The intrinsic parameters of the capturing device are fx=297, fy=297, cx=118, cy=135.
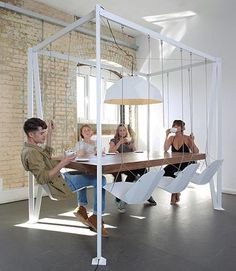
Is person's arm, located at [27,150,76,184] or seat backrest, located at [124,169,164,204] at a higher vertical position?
person's arm, located at [27,150,76,184]

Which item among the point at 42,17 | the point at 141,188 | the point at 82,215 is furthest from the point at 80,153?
the point at 42,17

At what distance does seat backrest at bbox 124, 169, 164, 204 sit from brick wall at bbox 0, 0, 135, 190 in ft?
8.32

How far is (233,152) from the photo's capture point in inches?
201

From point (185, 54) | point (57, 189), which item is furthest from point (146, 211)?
point (185, 54)

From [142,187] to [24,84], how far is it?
2901 mm

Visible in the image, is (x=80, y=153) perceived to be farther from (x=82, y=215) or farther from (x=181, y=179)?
(x=181, y=179)

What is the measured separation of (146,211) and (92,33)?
3.44m

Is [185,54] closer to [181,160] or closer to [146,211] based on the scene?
[181,160]

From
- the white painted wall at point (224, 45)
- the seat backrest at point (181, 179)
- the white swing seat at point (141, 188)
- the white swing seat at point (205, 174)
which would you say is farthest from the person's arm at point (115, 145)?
the white painted wall at point (224, 45)

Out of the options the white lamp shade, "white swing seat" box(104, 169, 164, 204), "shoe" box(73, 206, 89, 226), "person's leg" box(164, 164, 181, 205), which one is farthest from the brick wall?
"white swing seat" box(104, 169, 164, 204)

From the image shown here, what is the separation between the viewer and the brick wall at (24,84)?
4.41 metres

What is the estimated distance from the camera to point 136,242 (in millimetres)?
2867

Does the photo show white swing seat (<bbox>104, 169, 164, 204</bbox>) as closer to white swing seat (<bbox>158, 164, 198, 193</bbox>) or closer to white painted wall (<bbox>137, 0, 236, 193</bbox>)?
white swing seat (<bbox>158, 164, 198, 193</bbox>)

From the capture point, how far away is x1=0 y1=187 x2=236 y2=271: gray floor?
94.5 inches
